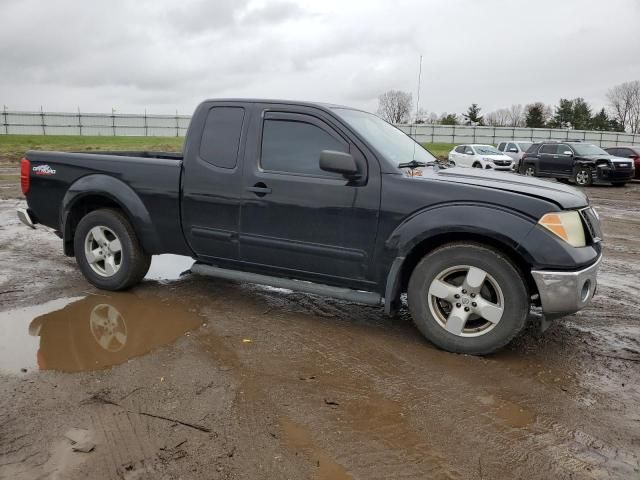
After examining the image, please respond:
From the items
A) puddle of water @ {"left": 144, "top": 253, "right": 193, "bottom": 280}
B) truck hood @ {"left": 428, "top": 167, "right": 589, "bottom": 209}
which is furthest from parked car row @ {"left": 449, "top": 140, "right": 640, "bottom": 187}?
truck hood @ {"left": 428, "top": 167, "right": 589, "bottom": 209}

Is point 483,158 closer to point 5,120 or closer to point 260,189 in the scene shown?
point 260,189

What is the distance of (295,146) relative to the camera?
4457mm

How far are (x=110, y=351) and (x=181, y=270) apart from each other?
7.94 ft

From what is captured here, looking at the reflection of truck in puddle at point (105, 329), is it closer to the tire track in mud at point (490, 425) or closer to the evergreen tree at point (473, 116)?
the tire track in mud at point (490, 425)

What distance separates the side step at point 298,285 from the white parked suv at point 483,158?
19.4 m

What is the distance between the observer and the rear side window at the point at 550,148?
2103cm

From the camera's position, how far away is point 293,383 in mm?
3428

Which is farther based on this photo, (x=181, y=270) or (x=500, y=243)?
(x=181, y=270)

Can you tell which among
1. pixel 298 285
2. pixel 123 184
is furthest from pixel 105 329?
pixel 298 285

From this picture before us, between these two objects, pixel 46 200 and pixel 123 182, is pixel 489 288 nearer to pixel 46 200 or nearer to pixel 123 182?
pixel 123 182

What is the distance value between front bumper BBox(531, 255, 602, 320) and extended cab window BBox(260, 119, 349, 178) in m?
1.73

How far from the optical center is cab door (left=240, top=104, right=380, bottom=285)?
415 centimetres

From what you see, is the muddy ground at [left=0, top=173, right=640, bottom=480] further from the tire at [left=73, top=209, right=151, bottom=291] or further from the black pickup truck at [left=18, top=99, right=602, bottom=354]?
the black pickup truck at [left=18, top=99, right=602, bottom=354]

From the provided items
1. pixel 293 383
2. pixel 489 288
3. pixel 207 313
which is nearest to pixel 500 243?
pixel 489 288
